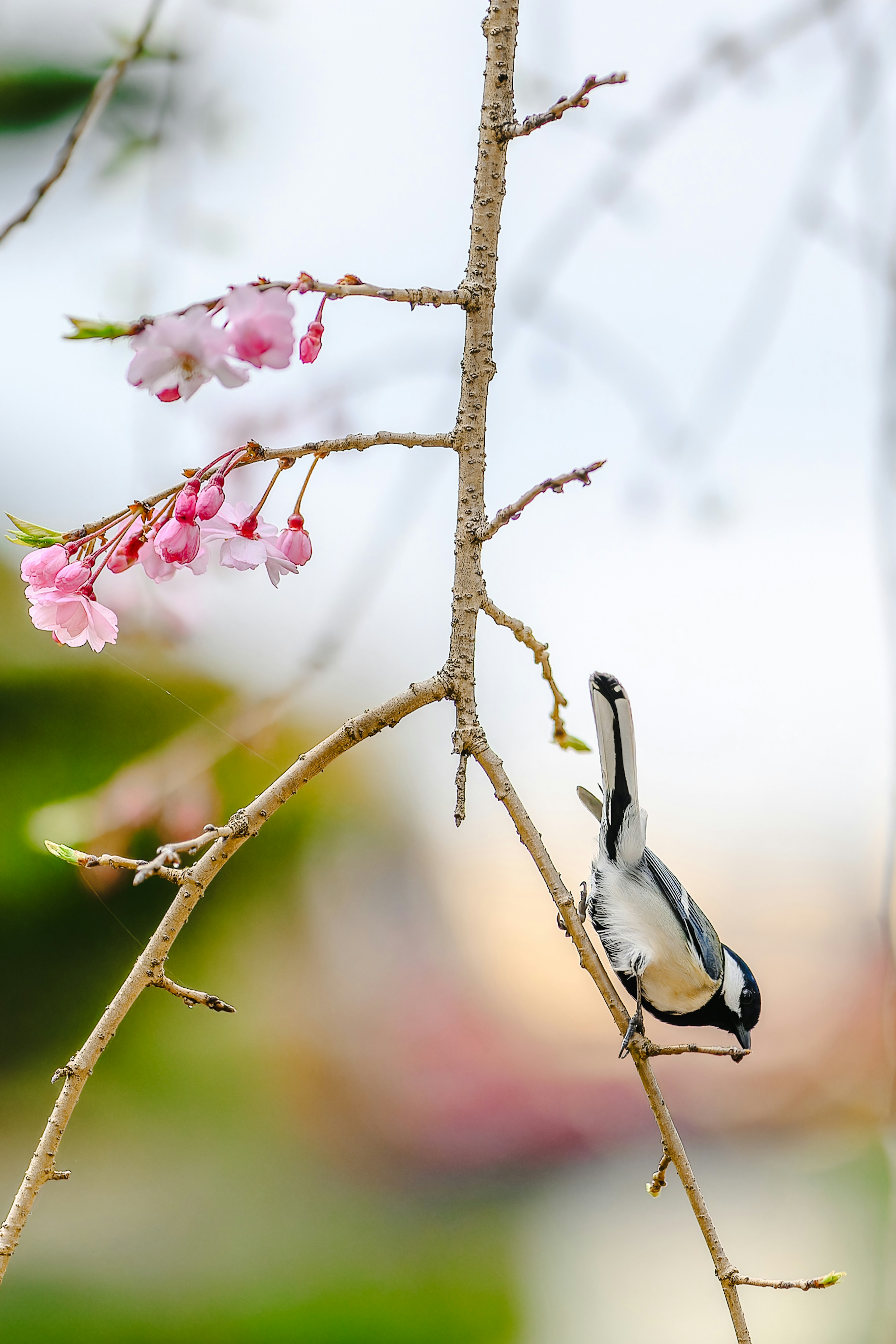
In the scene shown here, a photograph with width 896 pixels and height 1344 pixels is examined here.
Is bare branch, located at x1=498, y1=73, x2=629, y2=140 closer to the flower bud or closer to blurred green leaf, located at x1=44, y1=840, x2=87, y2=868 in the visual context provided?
the flower bud

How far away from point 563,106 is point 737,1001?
410mm

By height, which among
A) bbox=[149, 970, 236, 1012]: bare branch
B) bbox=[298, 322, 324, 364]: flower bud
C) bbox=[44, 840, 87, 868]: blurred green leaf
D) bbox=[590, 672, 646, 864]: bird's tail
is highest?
bbox=[298, 322, 324, 364]: flower bud

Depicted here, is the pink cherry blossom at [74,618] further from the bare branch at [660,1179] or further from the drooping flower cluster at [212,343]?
the bare branch at [660,1179]

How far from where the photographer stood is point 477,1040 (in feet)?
3.78

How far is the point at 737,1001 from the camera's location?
479 millimetres

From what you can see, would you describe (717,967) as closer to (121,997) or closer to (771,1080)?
(121,997)

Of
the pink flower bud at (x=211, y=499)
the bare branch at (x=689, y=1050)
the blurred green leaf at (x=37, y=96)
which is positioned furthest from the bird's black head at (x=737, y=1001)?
the blurred green leaf at (x=37, y=96)

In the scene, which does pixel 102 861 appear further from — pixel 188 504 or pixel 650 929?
pixel 650 929

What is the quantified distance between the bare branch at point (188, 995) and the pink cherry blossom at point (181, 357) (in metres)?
0.19

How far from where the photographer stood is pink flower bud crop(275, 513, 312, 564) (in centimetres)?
37

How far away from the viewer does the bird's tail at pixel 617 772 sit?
377 mm

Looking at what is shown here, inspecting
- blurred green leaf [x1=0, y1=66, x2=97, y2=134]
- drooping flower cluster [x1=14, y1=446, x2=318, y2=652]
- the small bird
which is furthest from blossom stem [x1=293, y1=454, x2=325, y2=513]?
blurred green leaf [x1=0, y1=66, x2=97, y2=134]

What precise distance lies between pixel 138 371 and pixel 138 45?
25cm

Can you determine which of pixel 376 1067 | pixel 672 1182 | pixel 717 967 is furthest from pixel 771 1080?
pixel 717 967
